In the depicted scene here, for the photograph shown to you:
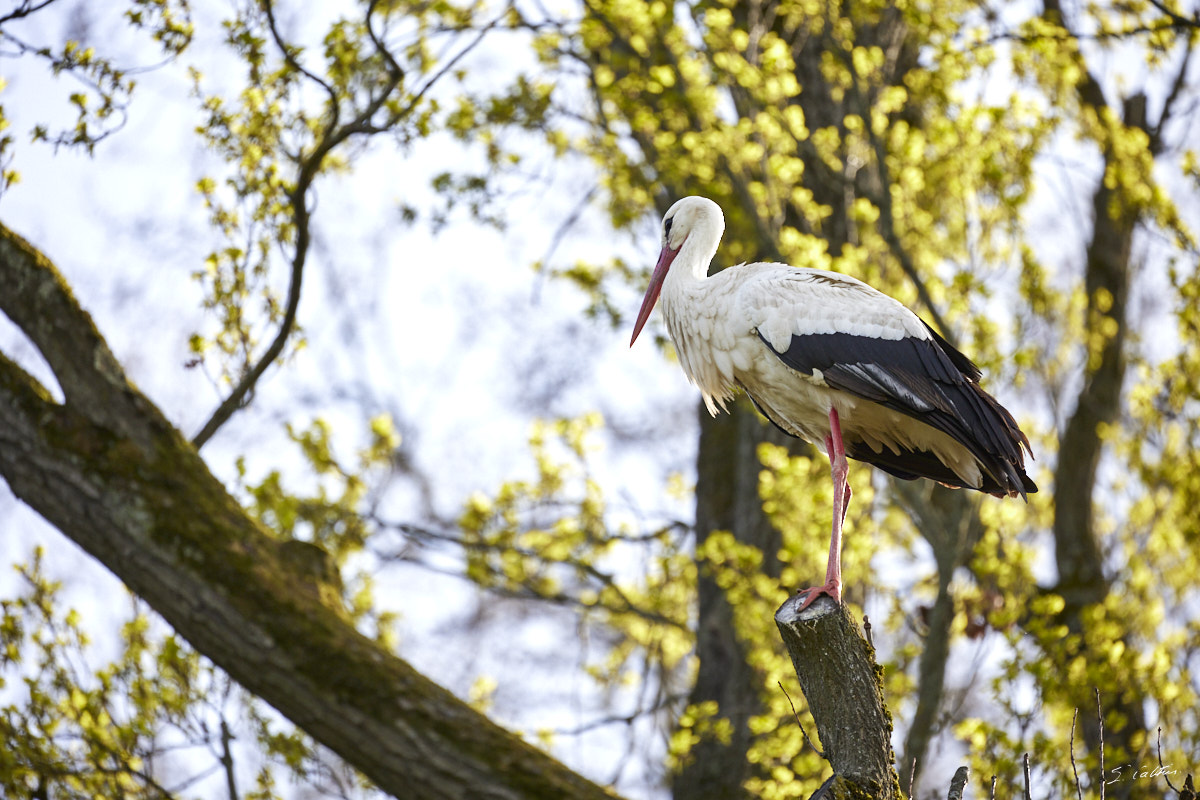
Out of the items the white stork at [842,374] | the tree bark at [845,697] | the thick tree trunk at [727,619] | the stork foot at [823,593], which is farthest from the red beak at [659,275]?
the thick tree trunk at [727,619]

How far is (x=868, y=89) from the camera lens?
9.52 metres

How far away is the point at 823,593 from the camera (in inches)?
182

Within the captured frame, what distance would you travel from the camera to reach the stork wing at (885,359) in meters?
4.95

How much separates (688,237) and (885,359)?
151 centimetres

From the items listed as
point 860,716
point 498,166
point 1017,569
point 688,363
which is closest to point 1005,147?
point 1017,569

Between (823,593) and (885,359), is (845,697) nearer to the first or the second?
(823,593)

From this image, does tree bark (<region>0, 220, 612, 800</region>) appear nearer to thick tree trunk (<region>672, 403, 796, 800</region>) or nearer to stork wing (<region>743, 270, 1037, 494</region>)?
stork wing (<region>743, 270, 1037, 494</region>)

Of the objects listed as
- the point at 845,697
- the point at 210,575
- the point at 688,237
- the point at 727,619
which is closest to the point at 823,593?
the point at 845,697

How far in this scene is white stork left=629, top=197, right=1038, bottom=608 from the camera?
5.01 metres

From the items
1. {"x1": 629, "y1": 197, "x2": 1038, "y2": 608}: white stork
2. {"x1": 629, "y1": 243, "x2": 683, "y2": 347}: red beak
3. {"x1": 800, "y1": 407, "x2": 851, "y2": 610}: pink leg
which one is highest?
{"x1": 629, "y1": 243, "x2": 683, "y2": 347}: red beak

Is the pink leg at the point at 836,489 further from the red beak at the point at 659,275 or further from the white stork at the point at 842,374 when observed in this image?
the red beak at the point at 659,275

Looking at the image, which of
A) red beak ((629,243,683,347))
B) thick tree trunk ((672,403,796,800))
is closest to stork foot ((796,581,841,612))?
red beak ((629,243,683,347))

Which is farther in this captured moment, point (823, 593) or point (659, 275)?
point (659, 275)

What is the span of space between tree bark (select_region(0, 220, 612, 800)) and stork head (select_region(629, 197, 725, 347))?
2.04 meters
